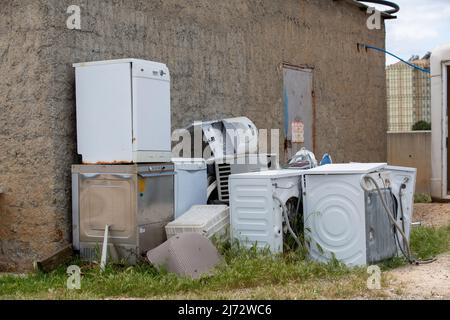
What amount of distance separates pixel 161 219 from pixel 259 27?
156 inches

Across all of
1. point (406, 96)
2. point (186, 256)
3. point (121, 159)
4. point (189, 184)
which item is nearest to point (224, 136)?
point (189, 184)

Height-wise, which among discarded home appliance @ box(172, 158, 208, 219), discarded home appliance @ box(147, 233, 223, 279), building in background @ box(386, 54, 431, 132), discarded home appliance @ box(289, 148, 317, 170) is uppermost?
building in background @ box(386, 54, 431, 132)

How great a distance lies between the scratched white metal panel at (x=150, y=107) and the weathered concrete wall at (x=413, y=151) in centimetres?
923

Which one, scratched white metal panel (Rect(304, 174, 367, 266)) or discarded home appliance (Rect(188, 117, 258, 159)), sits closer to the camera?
scratched white metal panel (Rect(304, 174, 367, 266))

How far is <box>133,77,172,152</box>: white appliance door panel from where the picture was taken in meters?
6.74

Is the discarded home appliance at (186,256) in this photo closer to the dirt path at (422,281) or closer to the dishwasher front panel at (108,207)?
the dishwasher front panel at (108,207)

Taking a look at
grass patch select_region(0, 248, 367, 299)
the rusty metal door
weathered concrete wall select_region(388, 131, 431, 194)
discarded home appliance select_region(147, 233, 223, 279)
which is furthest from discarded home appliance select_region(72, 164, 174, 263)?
weathered concrete wall select_region(388, 131, 431, 194)

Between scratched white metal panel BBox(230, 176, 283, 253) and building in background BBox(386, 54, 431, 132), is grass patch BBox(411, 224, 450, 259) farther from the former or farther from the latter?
building in background BBox(386, 54, 431, 132)

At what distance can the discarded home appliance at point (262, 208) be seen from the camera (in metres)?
6.86

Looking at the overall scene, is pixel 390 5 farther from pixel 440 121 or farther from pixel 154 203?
pixel 154 203

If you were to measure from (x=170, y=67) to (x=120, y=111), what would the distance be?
1708mm

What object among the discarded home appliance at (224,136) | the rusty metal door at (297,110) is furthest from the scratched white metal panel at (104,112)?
the rusty metal door at (297,110)

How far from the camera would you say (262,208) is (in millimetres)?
6902

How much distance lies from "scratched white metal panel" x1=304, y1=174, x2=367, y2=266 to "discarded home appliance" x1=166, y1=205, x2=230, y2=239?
79cm
